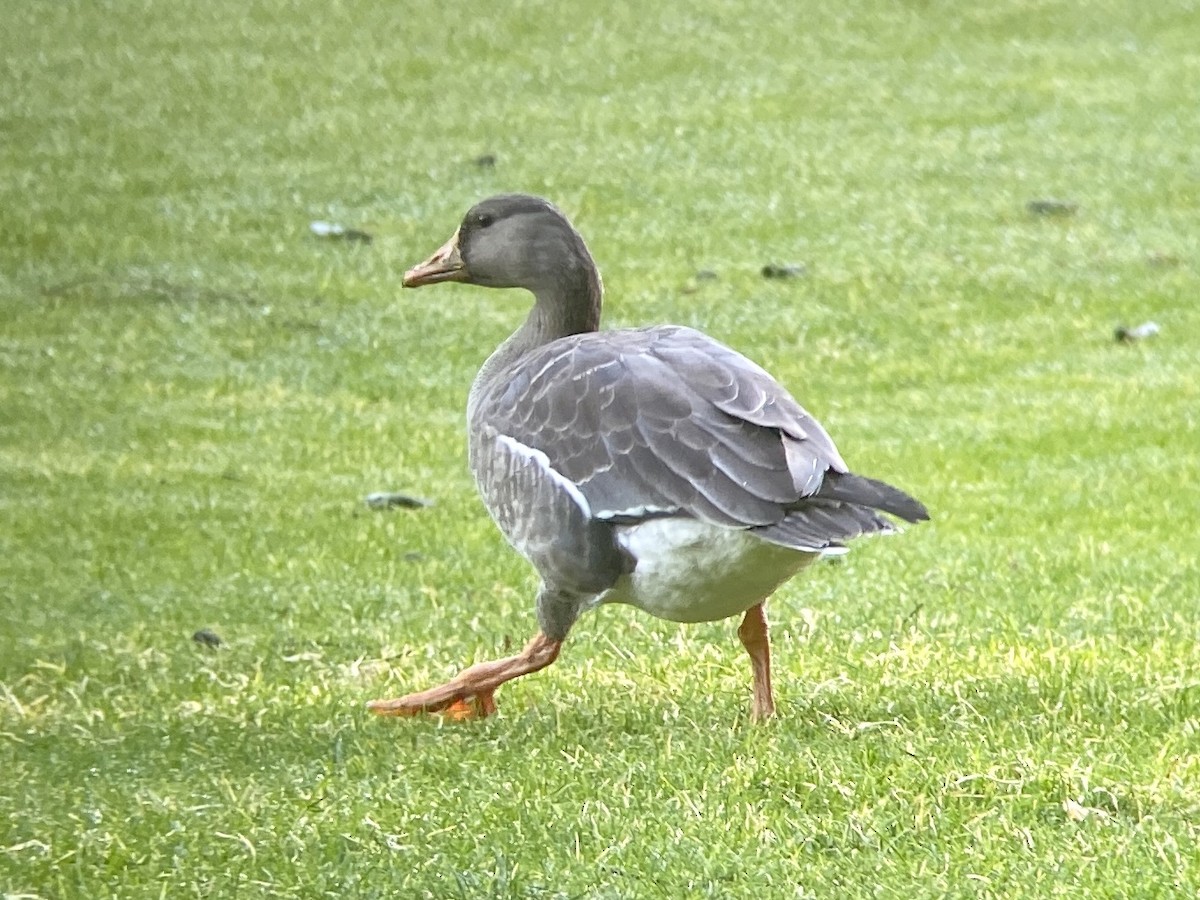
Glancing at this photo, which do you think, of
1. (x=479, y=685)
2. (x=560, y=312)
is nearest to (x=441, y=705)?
(x=479, y=685)

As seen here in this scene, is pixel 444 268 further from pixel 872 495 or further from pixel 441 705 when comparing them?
pixel 872 495

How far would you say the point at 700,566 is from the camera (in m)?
5.22

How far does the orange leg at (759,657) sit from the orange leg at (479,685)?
1.92ft

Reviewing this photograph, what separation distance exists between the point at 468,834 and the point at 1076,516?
561 cm

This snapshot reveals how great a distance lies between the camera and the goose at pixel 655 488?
16.6ft

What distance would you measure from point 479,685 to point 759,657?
0.87 meters

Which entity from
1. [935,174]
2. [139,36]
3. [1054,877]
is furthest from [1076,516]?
[139,36]

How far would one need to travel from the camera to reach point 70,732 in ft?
19.9

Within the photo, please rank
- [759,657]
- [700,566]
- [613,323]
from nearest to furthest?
[700,566]
[759,657]
[613,323]

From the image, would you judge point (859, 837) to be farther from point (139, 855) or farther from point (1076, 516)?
point (1076, 516)

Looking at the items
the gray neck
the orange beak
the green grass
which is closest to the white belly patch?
the green grass

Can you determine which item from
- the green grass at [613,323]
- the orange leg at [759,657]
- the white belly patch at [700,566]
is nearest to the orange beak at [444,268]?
the green grass at [613,323]

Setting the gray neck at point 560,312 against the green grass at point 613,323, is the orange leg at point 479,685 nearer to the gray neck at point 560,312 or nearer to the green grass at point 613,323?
the green grass at point 613,323

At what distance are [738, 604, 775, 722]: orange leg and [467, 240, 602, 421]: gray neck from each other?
1315mm
